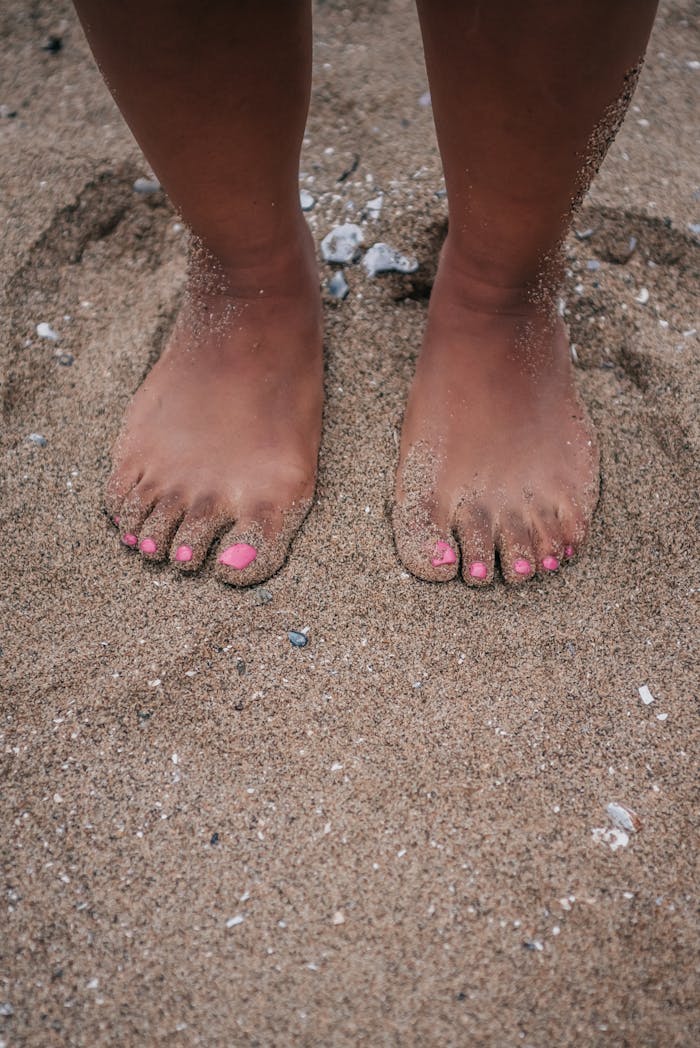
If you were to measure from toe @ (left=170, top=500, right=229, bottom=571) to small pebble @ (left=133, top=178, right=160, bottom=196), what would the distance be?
757 mm

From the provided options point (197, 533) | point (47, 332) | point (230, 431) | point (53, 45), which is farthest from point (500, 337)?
point (53, 45)

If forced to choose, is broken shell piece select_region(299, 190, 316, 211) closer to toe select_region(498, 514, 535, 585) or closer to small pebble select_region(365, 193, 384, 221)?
small pebble select_region(365, 193, 384, 221)

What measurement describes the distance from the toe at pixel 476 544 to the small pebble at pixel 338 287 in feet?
1.62

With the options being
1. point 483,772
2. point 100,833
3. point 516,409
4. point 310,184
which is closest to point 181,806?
point 100,833

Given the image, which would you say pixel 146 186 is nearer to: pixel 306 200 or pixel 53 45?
pixel 306 200

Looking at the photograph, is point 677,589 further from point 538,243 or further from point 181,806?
point 181,806

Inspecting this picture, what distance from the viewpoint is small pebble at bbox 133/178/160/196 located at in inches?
63.1

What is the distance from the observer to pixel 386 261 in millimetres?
1466

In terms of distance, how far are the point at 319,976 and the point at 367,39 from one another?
1893mm

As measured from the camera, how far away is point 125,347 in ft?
4.61

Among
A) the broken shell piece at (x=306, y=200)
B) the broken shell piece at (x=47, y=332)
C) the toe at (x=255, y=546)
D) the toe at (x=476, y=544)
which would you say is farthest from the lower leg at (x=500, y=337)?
the broken shell piece at (x=47, y=332)

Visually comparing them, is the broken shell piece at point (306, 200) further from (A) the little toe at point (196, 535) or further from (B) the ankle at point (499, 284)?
(A) the little toe at point (196, 535)

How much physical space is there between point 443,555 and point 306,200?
82cm

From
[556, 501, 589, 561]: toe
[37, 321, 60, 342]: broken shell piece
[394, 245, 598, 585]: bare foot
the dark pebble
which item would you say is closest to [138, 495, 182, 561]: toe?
[394, 245, 598, 585]: bare foot
